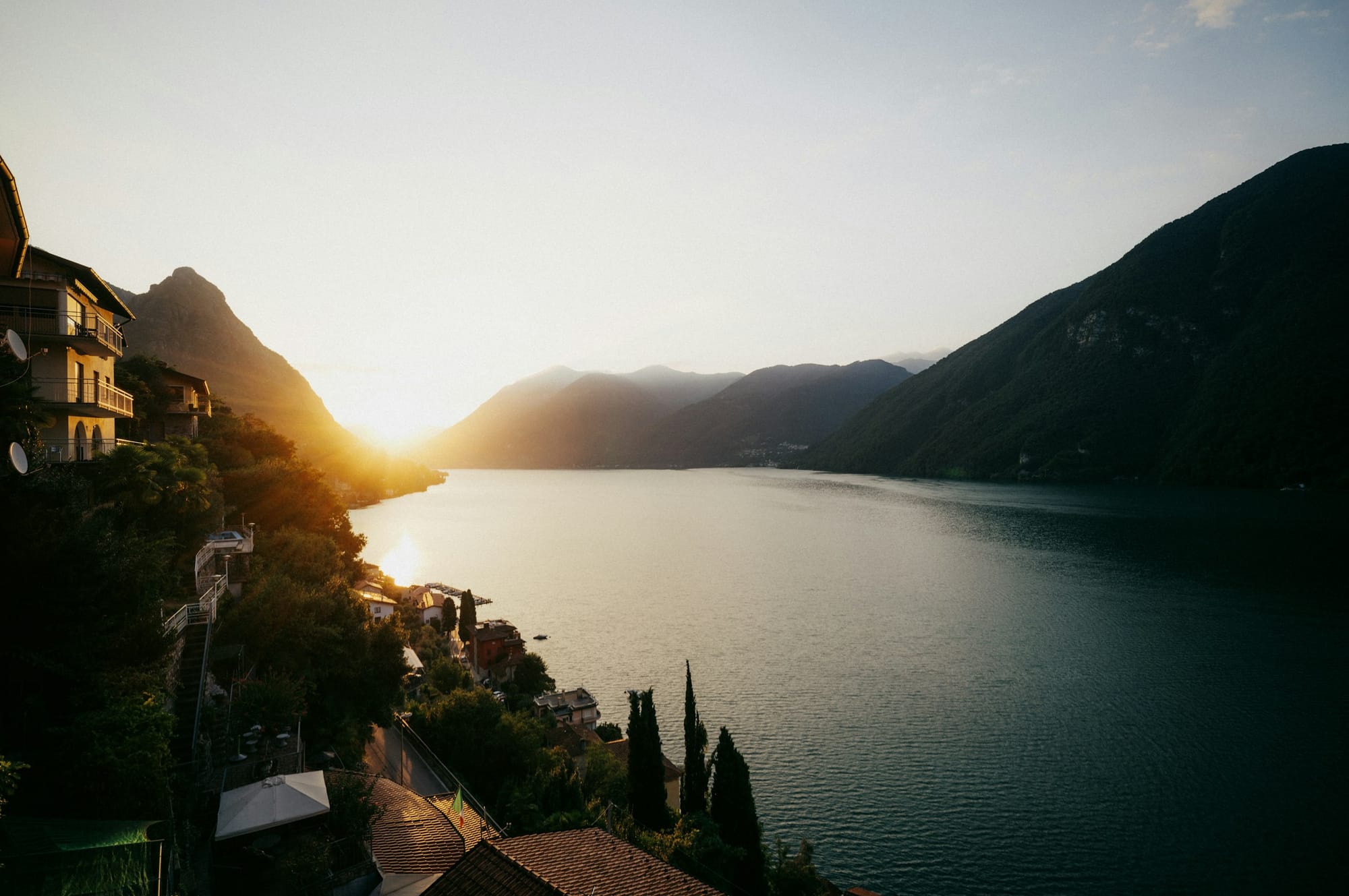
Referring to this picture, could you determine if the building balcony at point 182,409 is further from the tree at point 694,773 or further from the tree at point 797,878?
the tree at point 797,878

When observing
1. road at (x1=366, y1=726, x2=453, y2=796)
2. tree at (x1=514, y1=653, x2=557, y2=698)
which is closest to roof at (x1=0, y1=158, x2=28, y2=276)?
road at (x1=366, y1=726, x2=453, y2=796)

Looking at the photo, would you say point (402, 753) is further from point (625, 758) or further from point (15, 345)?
point (15, 345)

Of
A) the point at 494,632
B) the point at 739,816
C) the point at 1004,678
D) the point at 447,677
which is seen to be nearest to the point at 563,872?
the point at 739,816

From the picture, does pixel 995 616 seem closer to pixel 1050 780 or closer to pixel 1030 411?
pixel 1050 780

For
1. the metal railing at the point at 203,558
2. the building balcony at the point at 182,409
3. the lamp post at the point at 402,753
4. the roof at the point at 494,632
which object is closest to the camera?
the lamp post at the point at 402,753

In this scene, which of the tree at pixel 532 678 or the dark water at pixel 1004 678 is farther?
the tree at pixel 532 678

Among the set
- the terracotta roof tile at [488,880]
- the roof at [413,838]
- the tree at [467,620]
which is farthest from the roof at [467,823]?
the tree at [467,620]

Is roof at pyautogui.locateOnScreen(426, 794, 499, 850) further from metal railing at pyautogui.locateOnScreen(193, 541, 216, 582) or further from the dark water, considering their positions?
the dark water
